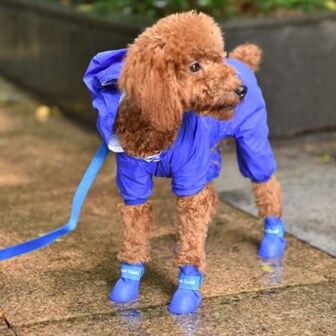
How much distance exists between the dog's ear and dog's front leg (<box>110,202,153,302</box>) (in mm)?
731

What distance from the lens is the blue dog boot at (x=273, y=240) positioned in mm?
4902

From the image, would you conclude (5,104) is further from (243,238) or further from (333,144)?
(243,238)

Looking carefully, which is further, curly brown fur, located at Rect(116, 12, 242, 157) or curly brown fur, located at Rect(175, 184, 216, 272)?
curly brown fur, located at Rect(175, 184, 216, 272)

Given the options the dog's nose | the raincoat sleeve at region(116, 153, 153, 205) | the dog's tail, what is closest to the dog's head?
the dog's nose

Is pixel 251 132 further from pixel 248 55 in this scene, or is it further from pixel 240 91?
pixel 240 91

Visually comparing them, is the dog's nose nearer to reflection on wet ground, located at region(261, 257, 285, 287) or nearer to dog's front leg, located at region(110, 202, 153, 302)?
dog's front leg, located at region(110, 202, 153, 302)

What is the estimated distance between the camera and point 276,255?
16.1 feet

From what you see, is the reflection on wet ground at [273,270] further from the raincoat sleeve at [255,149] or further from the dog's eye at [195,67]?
the dog's eye at [195,67]

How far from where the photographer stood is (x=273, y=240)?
493 cm

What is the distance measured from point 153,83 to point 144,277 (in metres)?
1.44

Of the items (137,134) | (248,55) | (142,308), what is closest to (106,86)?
(137,134)

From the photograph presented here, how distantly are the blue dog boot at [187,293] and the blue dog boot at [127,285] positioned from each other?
0.23m

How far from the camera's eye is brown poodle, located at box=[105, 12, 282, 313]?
357cm

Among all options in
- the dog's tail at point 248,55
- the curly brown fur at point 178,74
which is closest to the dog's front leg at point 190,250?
the curly brown fur at point 178,74
